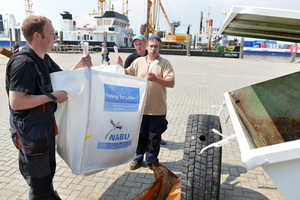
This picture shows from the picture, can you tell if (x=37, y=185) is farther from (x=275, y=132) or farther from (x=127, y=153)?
(x=275, y=132)

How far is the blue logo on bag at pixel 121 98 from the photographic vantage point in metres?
2.10

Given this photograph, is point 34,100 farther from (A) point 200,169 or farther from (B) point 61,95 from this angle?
(A) point 200,169

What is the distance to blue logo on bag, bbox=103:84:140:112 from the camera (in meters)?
2.10

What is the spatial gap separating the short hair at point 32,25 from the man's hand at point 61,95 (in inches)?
18.9

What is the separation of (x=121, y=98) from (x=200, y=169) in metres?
0.98

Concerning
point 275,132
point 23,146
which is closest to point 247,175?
point 275,132

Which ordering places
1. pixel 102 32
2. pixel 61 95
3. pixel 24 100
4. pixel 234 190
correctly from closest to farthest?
pixel 24 100 → pixel 61 95 → pixel 234 190 → pixel 102 32

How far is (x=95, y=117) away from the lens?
80.7 inches

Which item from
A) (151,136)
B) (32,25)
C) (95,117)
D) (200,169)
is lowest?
(151,136)

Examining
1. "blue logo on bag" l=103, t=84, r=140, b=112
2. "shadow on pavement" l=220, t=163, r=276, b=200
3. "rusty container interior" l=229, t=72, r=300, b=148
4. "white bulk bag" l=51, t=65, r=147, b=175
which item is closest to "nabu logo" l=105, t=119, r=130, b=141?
"white bulk bag" l=51, t=65, r=147, b=175

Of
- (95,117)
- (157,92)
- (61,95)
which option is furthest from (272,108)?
(61,95)

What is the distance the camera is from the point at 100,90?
2.05 m

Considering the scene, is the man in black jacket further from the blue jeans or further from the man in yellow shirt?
the blue jeans

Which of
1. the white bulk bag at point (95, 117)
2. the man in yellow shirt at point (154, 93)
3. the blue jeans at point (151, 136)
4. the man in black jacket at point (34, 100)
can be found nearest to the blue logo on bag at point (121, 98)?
the white bulk bag at point (95, 117)
